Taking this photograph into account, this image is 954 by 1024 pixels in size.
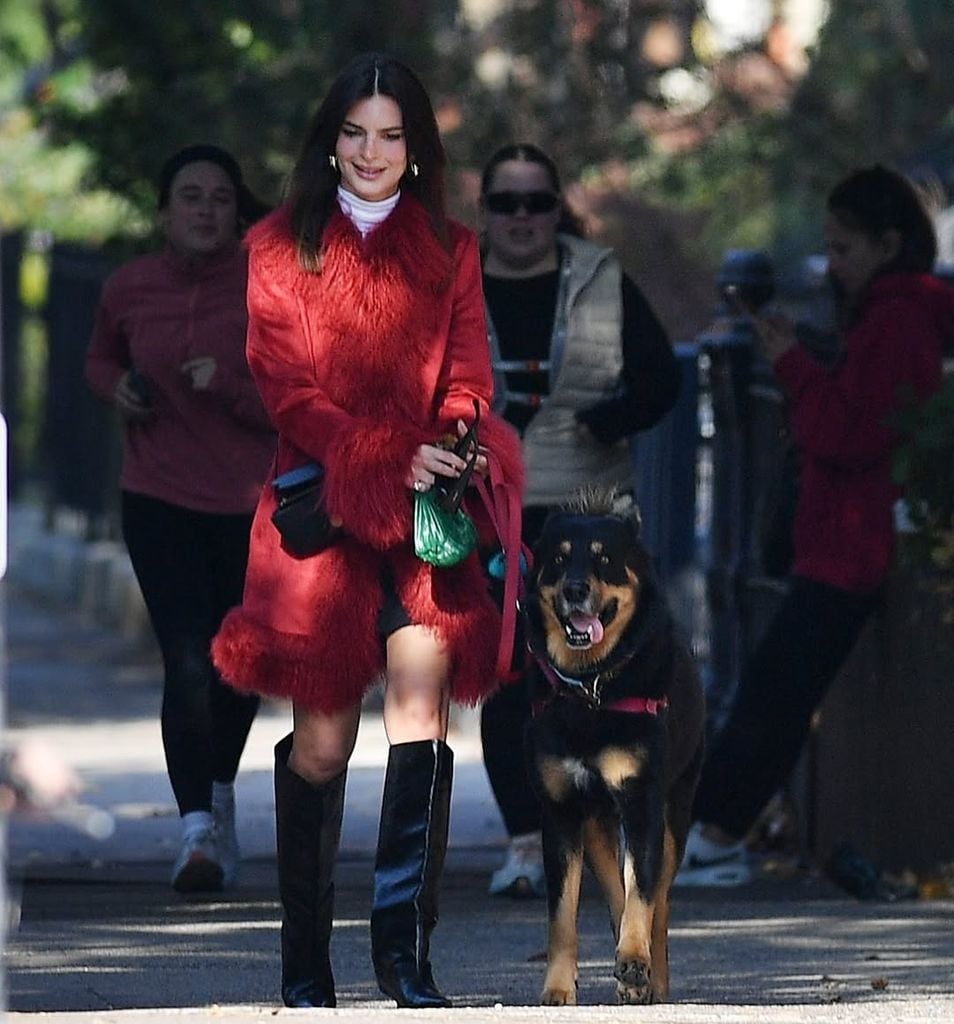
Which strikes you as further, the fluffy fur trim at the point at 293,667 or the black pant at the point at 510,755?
the black pant at the point at 510,755

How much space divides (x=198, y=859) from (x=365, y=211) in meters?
2.86

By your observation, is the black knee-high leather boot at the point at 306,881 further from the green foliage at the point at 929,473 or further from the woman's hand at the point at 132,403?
the green foliage at the point at 929,473

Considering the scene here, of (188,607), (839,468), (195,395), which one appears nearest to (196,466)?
(195,395)

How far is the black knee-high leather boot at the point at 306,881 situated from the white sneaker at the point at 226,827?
95.8 inches

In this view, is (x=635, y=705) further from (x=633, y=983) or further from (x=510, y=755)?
(x=510, y=755)

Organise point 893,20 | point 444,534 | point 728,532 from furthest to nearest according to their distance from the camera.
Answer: point 893,20 → point 728,532 → point 444,534

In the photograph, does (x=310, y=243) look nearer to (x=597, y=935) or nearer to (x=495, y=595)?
(x=495, y=595)

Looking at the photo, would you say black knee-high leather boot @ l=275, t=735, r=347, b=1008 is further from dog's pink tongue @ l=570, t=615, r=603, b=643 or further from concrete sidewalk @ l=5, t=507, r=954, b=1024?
dog's pink tongue @ l=570, t=615, r=603, b=643

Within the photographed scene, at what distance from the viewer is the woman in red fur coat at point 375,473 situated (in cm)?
567

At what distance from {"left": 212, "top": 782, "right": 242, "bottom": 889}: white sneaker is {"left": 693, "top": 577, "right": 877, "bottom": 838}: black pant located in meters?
1.44

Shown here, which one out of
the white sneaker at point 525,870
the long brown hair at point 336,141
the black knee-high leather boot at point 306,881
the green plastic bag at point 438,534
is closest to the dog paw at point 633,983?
the black knee-high leather boot at point 306,881

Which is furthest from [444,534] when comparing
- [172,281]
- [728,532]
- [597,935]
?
[728,532]

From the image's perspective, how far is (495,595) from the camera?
6.82 metres

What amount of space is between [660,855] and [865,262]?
2764 mm
